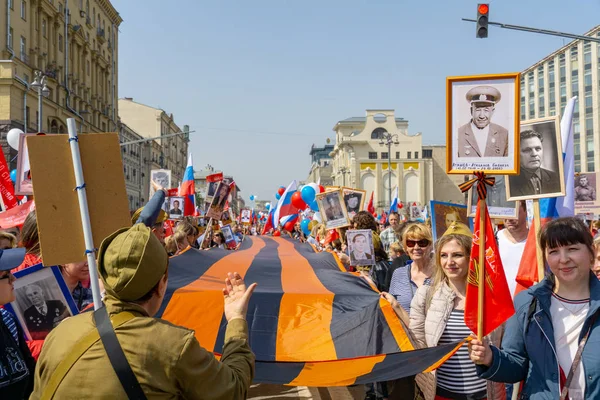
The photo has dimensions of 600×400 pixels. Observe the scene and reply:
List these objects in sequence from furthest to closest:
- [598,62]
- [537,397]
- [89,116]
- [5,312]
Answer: [598,62] < [89,116] < [5,312] < [537,397]

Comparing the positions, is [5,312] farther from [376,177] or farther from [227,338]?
[376,177]

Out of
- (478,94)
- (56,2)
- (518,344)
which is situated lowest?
(518,344)

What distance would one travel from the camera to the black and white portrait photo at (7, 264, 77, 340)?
329 centimetres

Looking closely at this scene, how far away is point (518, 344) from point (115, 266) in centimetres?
196

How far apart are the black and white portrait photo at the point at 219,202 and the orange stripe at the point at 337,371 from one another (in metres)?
8.83

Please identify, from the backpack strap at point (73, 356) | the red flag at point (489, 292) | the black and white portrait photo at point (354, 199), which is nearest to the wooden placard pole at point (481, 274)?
the red flag at point (489, 292)

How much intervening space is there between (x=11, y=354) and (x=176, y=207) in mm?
11822

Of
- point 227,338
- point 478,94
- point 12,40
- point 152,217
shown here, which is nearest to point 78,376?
point 227,338

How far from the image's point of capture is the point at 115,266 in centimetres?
219

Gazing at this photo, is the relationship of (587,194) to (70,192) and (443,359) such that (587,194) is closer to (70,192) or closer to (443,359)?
(443,359)

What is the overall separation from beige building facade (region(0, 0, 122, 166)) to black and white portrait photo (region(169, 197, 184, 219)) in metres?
15.6

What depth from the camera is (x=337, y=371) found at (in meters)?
3.62

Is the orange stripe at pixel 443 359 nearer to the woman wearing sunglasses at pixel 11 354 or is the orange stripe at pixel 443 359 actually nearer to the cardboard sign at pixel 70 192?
the cardboard sign at pixel 70 192

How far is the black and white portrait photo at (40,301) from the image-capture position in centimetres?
329
